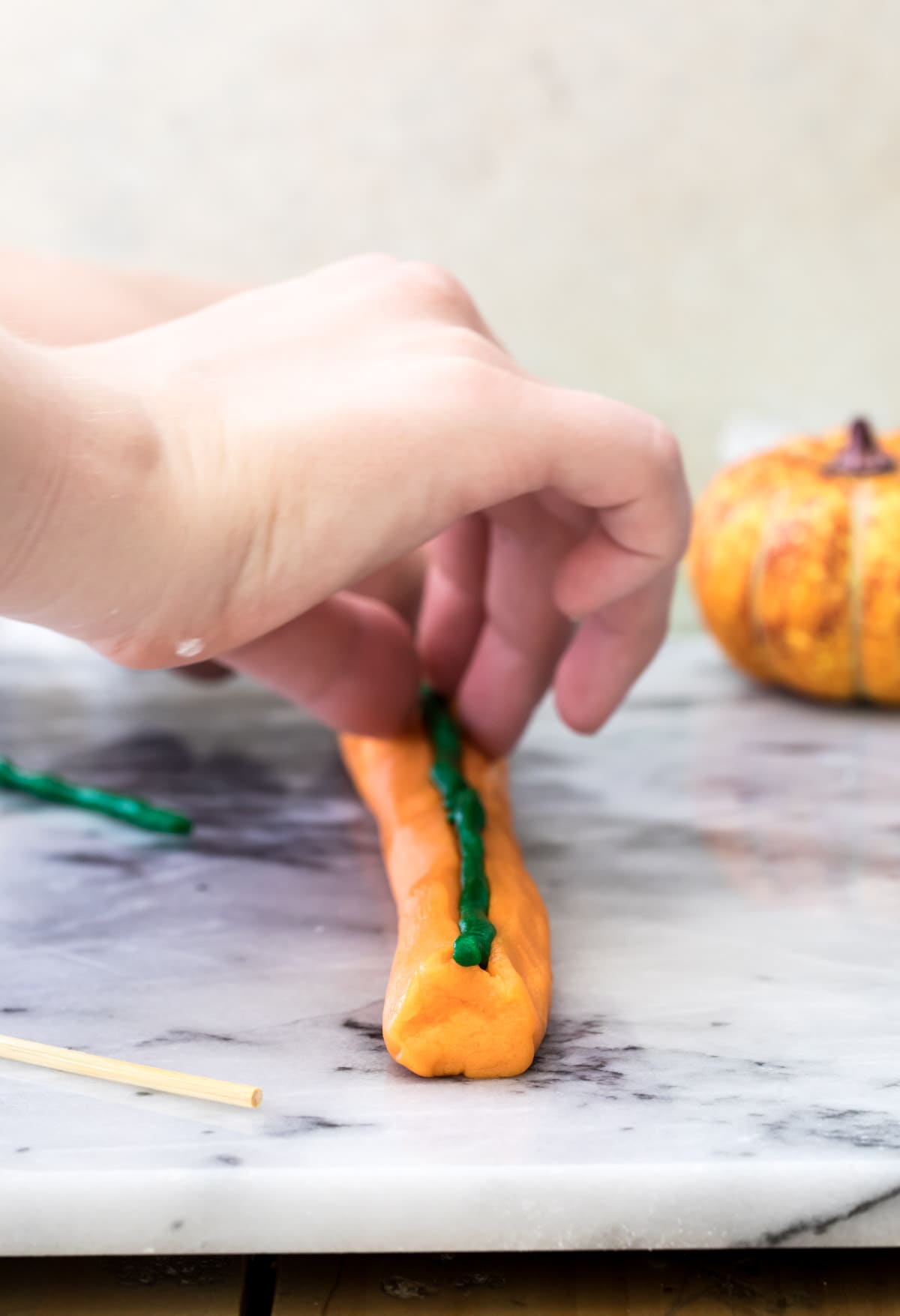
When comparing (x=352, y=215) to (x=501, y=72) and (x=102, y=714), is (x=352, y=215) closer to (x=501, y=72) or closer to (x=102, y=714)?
(x=501, y=72)

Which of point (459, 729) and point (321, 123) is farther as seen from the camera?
point (321, 123)

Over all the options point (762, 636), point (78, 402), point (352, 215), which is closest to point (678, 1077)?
point (78, 402)

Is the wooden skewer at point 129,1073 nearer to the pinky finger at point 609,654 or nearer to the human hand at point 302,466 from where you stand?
the human hand at point 302,466

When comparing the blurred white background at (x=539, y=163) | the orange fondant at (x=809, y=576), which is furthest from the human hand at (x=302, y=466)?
the blurred white background at (x=539, y=163)

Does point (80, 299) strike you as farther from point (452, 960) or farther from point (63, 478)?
point (452, 960)

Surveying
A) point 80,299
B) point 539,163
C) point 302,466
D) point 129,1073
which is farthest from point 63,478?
point 539,163

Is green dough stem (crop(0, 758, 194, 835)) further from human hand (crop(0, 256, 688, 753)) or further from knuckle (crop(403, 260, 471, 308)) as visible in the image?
knuckle (crop(403, 260, 471, 308))
